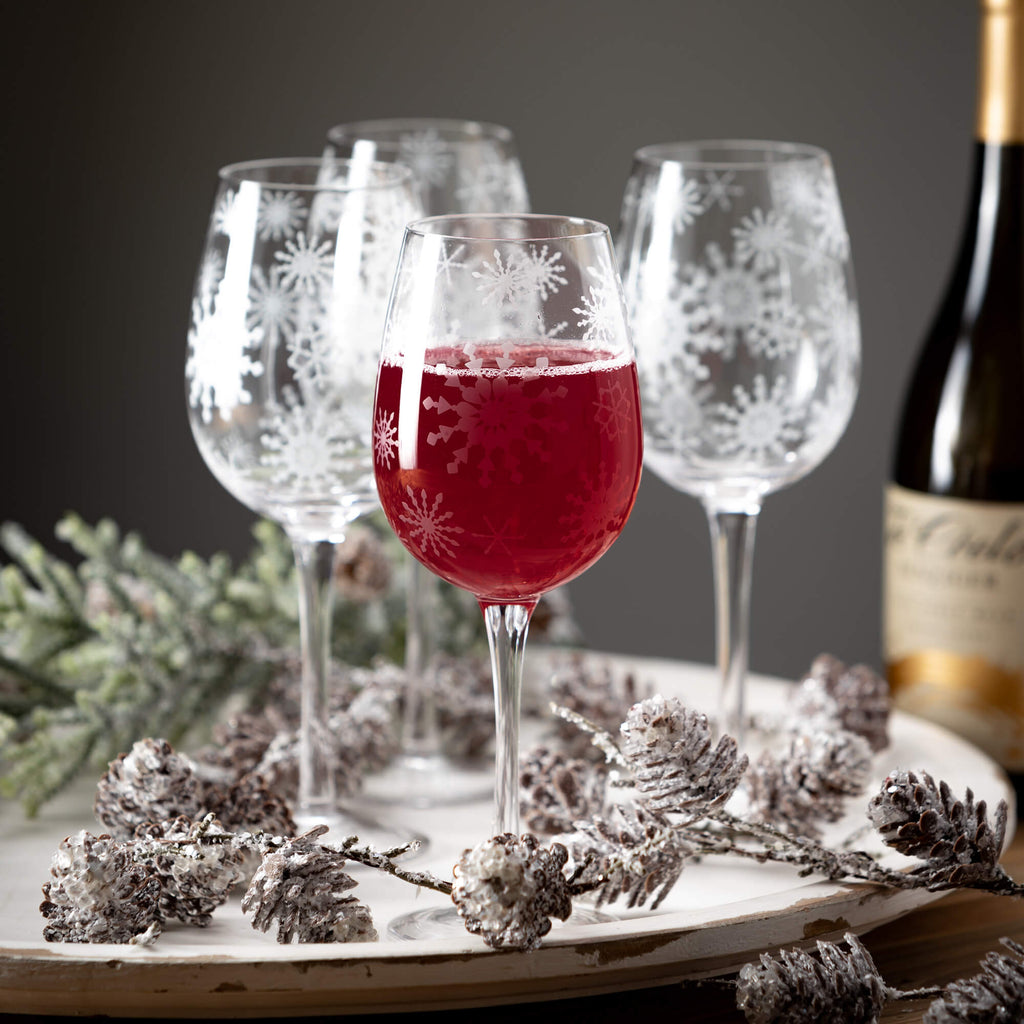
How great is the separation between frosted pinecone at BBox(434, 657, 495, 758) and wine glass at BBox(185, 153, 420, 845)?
1.00 ft

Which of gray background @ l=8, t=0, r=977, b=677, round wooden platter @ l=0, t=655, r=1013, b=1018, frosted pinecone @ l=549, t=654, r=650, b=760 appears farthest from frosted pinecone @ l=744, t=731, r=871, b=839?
gray background @ l=8, t=0, r=977, b=677

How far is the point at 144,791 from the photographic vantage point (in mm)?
903

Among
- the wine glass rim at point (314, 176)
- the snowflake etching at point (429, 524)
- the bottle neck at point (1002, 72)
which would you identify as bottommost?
the snowflake etching at point (429, 524)

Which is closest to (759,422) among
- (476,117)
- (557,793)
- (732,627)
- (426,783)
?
(732,627)

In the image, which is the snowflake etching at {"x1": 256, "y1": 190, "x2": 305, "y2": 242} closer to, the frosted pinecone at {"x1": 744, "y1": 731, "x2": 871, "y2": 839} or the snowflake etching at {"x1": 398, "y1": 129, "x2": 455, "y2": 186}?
the snowflake etching at {"x1": 398, "y1": 129, "x2": 455, "y2": 186}

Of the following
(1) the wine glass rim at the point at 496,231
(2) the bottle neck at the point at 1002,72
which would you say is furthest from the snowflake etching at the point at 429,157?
(2) the bottle neck at the point at 1002,72

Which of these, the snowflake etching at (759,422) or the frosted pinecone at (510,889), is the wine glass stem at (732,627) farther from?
the frosted pinecone at (510,889)

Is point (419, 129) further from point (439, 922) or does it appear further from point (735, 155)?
point (439, 922)

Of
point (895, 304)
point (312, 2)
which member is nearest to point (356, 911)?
point (895, 304)

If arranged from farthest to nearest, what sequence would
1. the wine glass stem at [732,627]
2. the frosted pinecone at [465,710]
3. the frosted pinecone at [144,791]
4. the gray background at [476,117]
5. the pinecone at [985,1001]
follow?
the gray background at [476,117]
the frosted pinecone at [465,710]
the wine glass stem at [732,627]
the frosted pinecone at [144,791]
the pinecone at [985,1001]

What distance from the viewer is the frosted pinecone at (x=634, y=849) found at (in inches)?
31.4

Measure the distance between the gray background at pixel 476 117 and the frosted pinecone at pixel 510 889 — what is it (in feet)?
4.30

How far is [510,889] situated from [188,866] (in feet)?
0.60

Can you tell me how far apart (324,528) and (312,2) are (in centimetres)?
117
